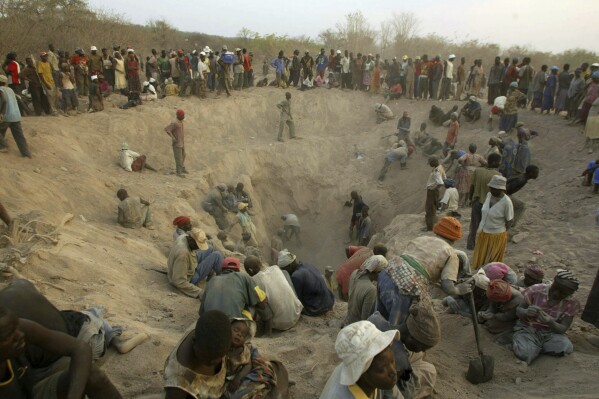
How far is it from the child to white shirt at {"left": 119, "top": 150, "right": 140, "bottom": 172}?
8.20 metres

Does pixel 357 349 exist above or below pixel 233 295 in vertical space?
above

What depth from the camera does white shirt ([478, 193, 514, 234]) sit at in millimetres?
5254

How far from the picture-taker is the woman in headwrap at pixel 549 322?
390 centimetres

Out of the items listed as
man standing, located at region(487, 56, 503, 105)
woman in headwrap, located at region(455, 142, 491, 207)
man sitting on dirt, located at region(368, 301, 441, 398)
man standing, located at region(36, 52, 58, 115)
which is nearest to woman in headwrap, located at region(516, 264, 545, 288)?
man sitting on dirt, located at region(368, 301, 441, 398)

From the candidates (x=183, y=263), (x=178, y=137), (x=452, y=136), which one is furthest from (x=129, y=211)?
(x=452, y=136)

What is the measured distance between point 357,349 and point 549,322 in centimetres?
278

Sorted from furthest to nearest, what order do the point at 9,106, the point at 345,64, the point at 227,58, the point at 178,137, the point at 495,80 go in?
1. the point at 345,64
2. the point at 227,58
3. the point at 495,80
4. the point at 178,137
5. the point at 9,106

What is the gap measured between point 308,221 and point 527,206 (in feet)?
19.7

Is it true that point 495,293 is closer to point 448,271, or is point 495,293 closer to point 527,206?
point 448,271

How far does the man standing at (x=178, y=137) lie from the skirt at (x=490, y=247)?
6615mm

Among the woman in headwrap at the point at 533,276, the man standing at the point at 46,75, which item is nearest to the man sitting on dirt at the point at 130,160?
the man standing at the point at 46,75

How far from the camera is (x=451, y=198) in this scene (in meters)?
8.37

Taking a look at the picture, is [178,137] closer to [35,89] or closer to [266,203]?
[35,89]

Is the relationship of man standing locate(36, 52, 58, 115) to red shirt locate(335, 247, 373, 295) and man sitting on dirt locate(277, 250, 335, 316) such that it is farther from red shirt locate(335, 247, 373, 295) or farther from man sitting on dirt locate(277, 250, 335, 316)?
red shirt locate(335, 247, 373, 295)
